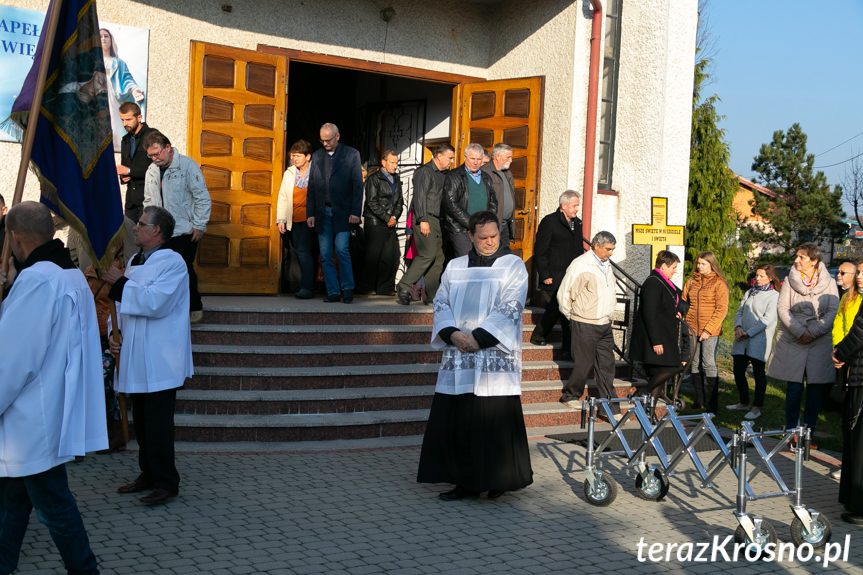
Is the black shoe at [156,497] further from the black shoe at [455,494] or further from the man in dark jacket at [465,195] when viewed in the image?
the man in dark jacket at [465,195]

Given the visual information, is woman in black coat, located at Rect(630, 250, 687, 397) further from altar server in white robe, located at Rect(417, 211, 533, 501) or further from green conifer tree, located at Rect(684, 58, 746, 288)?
green conifer tree, located at Rect(684, 58, 746, 288)

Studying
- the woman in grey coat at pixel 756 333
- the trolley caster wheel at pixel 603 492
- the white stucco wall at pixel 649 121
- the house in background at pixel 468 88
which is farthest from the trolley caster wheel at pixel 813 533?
the house in background at pixel 468 88

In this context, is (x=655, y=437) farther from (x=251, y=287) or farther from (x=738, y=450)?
(x=251, y=287)

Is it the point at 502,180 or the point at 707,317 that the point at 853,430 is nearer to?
the point at 707,317

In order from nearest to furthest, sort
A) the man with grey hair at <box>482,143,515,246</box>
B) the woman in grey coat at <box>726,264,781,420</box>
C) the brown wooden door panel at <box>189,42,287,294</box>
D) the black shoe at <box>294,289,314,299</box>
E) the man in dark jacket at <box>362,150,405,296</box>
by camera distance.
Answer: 1. the woman in grey coat at <box>726,264,781,420</box>
2. the man with grey hair at <box>482,143,515,246</box>
3. the black shoe at <box>294,289,314,299</box>
4. the brown wooden door panel at <box>189,42,287,294</box>
5. the man in dark jacket at <box>362,150,405,296</box>

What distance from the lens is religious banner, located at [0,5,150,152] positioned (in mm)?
9109

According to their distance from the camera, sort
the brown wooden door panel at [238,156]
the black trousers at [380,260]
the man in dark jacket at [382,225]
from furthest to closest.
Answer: the black trousers at [380,260] → the man in dark jacket at [382,225] → the brown wooden door panel at [238,156]

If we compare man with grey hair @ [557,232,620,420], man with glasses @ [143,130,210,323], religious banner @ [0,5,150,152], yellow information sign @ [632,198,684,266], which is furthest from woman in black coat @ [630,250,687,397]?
religious banner @ [0,5,150,152]

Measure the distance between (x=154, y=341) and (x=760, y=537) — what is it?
3.89m

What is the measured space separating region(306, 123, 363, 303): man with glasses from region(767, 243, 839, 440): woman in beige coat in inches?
178

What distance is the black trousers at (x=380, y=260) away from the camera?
11.6 metres

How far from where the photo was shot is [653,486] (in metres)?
6.45

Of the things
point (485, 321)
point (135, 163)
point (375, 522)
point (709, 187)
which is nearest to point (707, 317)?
point (485, 321)

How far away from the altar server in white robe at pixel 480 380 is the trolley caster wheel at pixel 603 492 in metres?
0.44
